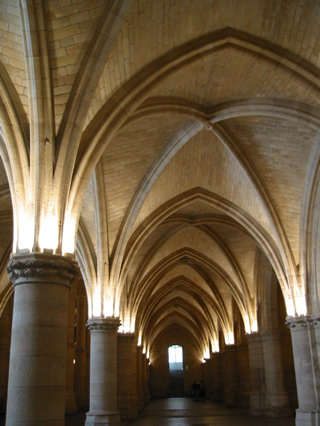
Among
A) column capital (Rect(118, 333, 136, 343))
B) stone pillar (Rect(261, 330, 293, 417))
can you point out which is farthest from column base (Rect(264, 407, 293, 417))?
column capital (Rect(118, 333, 136, 343))

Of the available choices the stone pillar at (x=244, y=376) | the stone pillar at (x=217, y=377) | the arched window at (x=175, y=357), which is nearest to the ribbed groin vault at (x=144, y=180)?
the stone pillar at (x=244, y=376)

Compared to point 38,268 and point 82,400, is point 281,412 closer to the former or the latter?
point 82,400

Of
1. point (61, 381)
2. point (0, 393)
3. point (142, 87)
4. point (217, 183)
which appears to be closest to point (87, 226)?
point (217, 183)

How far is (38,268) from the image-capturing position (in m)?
6.81

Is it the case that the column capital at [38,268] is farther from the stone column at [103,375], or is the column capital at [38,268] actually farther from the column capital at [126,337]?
the column capital at [126,337]

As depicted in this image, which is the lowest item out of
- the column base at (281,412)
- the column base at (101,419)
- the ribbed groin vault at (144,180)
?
the column base at (281,412)

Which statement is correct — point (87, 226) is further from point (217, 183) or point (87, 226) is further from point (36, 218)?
point (36, 218)

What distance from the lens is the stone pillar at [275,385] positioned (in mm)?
17688

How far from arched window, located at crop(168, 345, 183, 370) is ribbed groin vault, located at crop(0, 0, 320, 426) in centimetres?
2102

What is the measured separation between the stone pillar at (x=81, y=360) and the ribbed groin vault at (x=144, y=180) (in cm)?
7

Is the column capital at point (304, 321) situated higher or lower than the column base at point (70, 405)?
higher

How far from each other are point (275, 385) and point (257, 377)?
1.31 metres

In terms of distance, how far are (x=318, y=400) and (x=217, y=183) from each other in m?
7.04

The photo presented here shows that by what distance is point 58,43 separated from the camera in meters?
7.58
